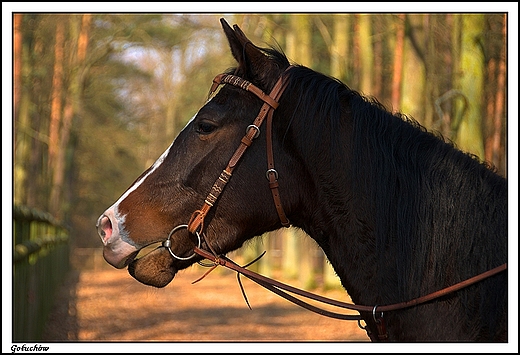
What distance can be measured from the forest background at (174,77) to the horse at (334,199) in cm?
192

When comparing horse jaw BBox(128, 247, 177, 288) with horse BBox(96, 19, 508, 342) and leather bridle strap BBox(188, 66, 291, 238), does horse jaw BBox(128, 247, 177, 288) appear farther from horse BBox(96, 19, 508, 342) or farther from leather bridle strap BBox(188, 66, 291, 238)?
leather bridle strap BBox(188, 66, 291, 238)

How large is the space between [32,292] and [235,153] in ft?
21.4

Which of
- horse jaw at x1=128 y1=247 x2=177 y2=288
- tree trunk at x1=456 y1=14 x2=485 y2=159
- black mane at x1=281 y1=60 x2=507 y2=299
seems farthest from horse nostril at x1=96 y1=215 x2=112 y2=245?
tree trunk at x1=456 y1=14 x2=485 y2=159

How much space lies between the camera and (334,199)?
3.44m

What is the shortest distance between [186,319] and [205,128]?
12.4 meters

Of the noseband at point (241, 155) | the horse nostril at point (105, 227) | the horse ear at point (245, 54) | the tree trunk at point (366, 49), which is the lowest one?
the horse nostril at point (105, 227)

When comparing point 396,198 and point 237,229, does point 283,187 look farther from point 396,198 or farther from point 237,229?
point 396,198

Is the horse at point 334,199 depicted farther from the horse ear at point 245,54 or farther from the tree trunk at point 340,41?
the tree trunk at point 340,41

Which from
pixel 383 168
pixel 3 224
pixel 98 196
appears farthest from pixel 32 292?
pixel 98 196

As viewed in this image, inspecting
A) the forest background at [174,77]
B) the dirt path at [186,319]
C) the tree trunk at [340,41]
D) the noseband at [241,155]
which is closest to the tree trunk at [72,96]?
the forest background at [174,77]

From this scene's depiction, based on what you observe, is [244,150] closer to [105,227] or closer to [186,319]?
[105,227]

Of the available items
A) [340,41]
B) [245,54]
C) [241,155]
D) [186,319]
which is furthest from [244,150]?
[340,41]

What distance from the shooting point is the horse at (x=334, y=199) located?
3.23 meters

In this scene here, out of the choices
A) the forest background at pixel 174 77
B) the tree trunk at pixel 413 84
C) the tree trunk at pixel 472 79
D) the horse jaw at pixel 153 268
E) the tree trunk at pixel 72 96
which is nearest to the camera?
the horse jaw at pixel 153 268
